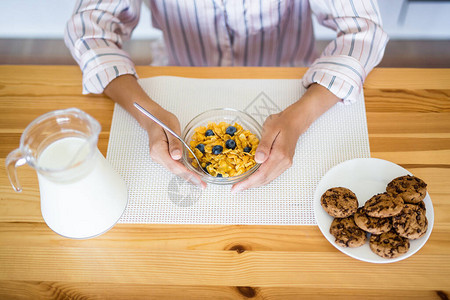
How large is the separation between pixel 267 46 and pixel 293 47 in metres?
0.10

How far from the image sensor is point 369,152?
0.86 metres

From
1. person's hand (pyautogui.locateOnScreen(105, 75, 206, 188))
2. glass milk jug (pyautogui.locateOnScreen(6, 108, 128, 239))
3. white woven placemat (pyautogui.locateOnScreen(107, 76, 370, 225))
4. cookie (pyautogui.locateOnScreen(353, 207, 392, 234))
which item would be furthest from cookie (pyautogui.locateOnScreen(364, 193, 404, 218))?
glass milk jug (pyautogui.locateOnScreen(6, 108, 128, 239))

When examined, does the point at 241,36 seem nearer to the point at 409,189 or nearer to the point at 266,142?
the point at 266,142

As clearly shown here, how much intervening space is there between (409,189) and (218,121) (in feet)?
1.45

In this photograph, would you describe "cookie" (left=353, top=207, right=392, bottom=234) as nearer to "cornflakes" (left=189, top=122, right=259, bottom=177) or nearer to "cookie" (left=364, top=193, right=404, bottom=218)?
"cookie" (left=364, top=193, right=404, bottom=218)

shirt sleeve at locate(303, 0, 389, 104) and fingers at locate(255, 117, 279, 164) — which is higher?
shirt sleeve at locate(303, 0, 389, 104)

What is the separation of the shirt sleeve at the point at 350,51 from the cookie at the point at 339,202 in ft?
0.91

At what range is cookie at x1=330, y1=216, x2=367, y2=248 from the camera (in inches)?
27.9

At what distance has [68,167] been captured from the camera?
0.57m

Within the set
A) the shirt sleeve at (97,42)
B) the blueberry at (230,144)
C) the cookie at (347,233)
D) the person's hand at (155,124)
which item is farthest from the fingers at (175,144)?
the cookie at (347,233)

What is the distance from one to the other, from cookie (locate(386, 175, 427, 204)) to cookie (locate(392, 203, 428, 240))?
1.2 inches

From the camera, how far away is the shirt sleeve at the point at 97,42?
937mm

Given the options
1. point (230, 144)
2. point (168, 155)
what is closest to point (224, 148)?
point (230, 144)

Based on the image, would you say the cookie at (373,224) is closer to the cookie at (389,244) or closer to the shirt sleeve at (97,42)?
the cookie at (389,244)
